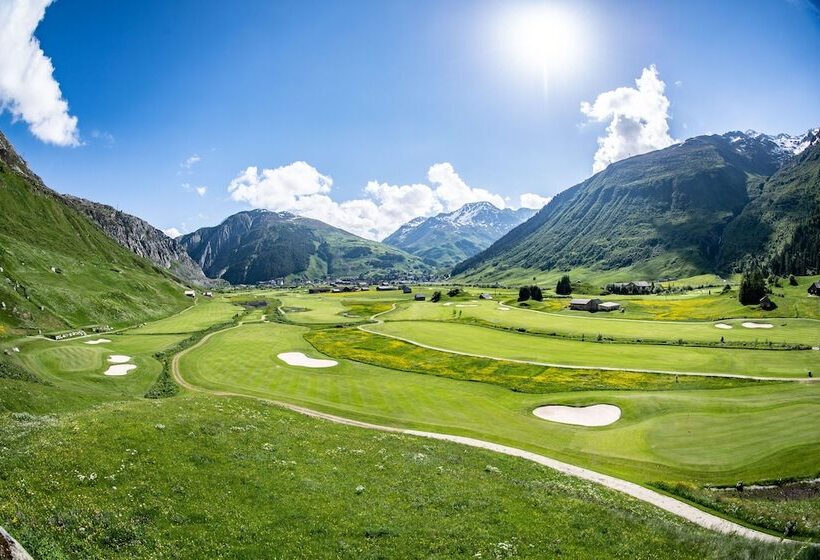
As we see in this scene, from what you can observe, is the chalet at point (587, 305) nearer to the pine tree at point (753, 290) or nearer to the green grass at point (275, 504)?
the pine tree at point (753, 290)

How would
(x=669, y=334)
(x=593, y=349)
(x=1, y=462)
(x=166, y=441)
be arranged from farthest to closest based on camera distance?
1. (x=669, y=334)
2. (x=593, y=349)
3. (x=166, y=441)
4. (x=1, y=462)

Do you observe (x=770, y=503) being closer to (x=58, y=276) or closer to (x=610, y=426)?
(x=610, y=426)

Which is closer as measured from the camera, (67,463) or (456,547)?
(456,547)

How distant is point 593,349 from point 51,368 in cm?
8329

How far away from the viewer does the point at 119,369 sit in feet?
209

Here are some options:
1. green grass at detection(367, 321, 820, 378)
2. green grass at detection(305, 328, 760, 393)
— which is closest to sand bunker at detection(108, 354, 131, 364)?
green grass at detection(305, 328, 760, 393)

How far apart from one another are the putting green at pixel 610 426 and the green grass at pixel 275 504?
35.6 ft

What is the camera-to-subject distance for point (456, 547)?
1770 cm

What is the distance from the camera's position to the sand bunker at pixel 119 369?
61575 mm

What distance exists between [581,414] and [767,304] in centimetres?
9409

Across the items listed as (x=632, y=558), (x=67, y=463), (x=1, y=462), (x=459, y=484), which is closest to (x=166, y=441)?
(x=67, y=463)

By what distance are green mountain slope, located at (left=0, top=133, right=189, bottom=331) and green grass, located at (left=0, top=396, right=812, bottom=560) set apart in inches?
3066

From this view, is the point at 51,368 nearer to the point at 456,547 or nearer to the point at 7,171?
the point at 456,547

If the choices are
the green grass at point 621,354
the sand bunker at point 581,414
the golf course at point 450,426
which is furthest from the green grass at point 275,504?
the green grass at point 621,354
